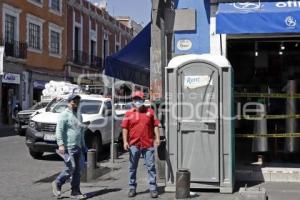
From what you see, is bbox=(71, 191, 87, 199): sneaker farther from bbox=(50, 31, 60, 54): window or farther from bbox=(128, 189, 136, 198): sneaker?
bbox=(50, 31, 60, 54): window

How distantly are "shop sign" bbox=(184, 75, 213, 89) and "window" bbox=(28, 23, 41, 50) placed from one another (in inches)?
1190

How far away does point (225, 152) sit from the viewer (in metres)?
10.1

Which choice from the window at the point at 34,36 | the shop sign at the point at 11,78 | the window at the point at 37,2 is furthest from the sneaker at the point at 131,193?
the window at the point at 37,2

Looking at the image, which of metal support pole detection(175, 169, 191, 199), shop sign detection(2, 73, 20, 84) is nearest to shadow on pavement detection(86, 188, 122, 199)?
metal support pole detection(175, 169, 191, 199)

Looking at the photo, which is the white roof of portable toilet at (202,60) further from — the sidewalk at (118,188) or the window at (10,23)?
the window at (10,23)

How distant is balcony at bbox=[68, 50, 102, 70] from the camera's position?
47750 millimetres

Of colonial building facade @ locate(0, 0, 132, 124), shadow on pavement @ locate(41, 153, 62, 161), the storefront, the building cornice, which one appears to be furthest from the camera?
the building cornice

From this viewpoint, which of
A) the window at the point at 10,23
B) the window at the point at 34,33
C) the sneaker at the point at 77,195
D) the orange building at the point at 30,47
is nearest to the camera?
the sneaker at the point at 77,195

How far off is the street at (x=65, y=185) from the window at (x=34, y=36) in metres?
24.3

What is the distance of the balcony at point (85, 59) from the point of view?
4775cm

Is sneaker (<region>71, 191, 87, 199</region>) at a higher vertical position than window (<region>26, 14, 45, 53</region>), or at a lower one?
lower

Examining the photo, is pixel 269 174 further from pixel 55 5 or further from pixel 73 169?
pixel 55 5

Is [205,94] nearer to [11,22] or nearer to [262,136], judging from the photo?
[262,136]

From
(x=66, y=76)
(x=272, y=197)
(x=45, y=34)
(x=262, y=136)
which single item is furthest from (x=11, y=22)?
(x=272, y=197)
